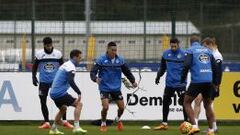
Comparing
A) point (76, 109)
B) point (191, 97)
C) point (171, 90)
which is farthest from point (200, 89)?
point (171, 90)

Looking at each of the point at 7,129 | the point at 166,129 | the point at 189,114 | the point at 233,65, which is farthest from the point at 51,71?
the point at 233,65

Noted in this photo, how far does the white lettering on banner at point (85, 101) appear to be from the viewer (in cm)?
2152

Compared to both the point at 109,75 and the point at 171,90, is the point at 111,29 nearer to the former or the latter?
the point at 171,90

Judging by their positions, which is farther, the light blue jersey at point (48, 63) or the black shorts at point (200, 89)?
the light blue jersey at point (48, 63)

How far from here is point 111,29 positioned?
24.6 metres

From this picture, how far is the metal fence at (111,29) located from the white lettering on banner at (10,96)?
3.22 ft

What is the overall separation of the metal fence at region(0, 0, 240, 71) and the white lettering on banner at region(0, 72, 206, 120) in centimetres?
99

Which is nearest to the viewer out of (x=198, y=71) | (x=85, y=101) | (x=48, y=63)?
(x=198, y=71)

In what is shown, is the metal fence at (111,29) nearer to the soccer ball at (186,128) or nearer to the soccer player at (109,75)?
the soccer player at (109,75)

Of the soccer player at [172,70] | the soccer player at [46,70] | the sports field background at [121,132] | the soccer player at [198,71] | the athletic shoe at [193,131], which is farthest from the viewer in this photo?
the soccer player at [46,70]

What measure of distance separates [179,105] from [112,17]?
5829 mm

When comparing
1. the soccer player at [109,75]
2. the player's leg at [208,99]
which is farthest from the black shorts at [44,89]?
the player's leg at [208,99]

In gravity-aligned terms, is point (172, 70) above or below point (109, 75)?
above

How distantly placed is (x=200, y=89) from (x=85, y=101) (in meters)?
5.60
